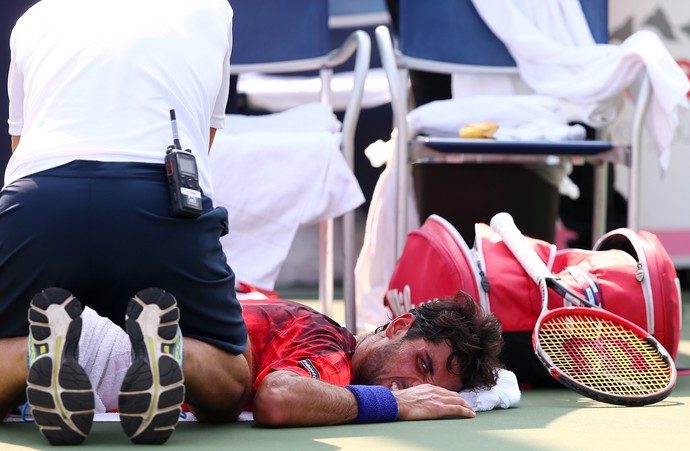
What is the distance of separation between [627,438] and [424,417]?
0.44 meters

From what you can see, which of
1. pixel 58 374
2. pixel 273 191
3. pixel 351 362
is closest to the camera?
pixel 58 374

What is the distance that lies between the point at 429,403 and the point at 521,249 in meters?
0.82

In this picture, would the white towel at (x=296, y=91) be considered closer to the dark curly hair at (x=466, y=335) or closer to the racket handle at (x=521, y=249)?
the racket handle at (x=521, y=249)

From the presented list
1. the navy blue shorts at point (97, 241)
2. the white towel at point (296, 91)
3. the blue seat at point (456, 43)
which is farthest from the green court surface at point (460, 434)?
the white towel at point (296, 91)

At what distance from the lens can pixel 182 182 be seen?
7.25 feet

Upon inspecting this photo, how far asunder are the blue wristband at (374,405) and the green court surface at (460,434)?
1.2 inches

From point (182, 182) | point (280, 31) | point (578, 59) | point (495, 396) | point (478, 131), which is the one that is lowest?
point (495, 396)

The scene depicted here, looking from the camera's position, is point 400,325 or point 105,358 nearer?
point 105,358

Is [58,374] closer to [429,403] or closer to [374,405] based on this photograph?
[374,405]

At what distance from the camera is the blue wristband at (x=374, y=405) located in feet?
8.06

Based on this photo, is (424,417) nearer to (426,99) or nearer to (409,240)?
(409,240)

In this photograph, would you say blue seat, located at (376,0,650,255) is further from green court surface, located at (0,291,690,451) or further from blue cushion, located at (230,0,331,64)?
green court surface, located at (0,291,690,451)

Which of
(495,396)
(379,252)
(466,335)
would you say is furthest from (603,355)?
(379,252)

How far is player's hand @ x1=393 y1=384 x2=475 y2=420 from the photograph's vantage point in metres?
2.52
